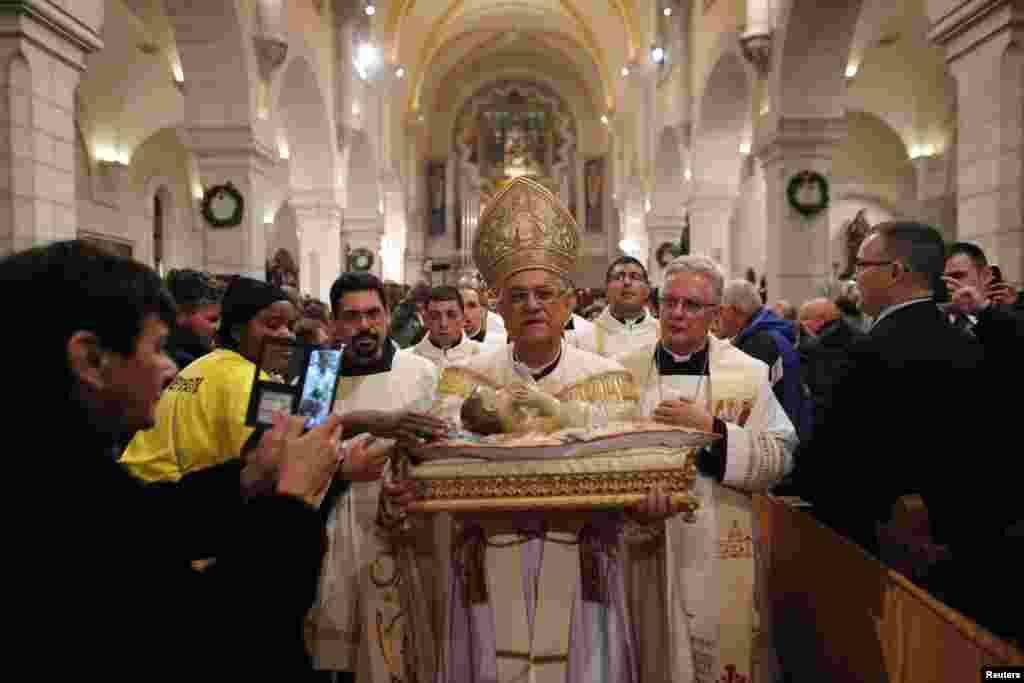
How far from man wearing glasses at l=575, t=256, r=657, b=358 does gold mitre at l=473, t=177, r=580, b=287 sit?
97.8 inches

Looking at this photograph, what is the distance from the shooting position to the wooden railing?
209 centimetres

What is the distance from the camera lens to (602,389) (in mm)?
2566

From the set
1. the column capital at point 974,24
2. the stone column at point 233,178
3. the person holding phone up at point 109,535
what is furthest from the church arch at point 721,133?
the person holding phone up at point 109,535

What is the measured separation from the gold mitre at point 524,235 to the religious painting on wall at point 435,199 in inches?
1181

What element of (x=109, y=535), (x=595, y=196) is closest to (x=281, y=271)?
(x=109, y=535)

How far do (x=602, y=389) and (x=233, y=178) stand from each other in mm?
8451

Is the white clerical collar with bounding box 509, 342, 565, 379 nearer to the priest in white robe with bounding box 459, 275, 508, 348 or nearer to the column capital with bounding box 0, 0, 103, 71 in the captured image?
the priest in white robe with bounding box 459, 275, 508, 348

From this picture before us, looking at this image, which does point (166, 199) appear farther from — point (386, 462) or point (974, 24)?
point (386, 462)

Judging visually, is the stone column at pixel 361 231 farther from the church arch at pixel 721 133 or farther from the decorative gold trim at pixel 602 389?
the decorative gold trim at pixel 602 389

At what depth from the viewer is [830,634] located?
2.95m

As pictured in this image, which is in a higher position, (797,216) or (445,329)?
(797,216)

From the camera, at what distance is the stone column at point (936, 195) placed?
53.5 feet

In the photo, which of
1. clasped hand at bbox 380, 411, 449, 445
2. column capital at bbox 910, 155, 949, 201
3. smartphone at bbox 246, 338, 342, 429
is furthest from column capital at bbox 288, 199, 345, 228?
smartphone at bbox 246, 338, 342, 429

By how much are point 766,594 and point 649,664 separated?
1474mm
